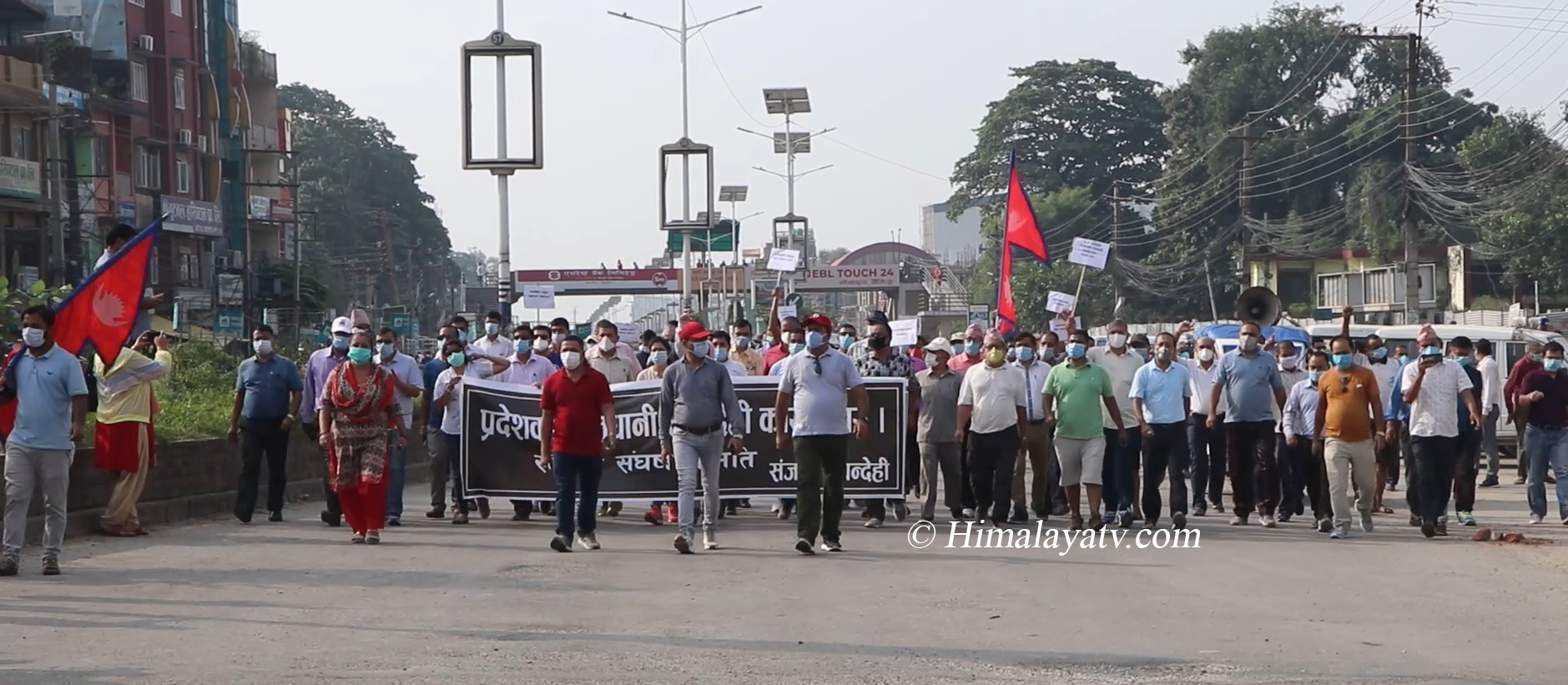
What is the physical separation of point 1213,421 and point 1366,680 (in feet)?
28.4

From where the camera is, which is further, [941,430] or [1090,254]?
[1090,254]

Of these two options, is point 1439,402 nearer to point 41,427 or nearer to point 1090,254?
point 41,427

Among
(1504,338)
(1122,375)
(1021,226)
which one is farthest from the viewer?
(1504,338)

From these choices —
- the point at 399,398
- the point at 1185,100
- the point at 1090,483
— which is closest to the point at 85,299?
the point at 399,398

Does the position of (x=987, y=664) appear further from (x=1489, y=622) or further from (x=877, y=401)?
(x=877, y=401)

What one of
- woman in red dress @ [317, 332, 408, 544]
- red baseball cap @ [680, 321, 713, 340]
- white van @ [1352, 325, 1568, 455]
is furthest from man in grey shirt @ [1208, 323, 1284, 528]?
white van @ [1352, 325, 1568, 455]

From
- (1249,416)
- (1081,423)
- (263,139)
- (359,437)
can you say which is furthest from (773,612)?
(263,139)

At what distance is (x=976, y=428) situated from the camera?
16.5m

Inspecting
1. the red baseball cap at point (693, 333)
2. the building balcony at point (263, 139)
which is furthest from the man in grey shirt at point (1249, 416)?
the building balcony at point (263, 139)

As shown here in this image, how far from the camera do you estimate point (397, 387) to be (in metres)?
16.7

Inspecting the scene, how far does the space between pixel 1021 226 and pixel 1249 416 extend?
14.0m

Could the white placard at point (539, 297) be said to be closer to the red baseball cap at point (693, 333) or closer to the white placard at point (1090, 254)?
the white placard at point (1090, 254)

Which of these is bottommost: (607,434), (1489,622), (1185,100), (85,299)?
(1489,622)

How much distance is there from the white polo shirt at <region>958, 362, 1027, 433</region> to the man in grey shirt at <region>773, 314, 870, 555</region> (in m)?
2.24
